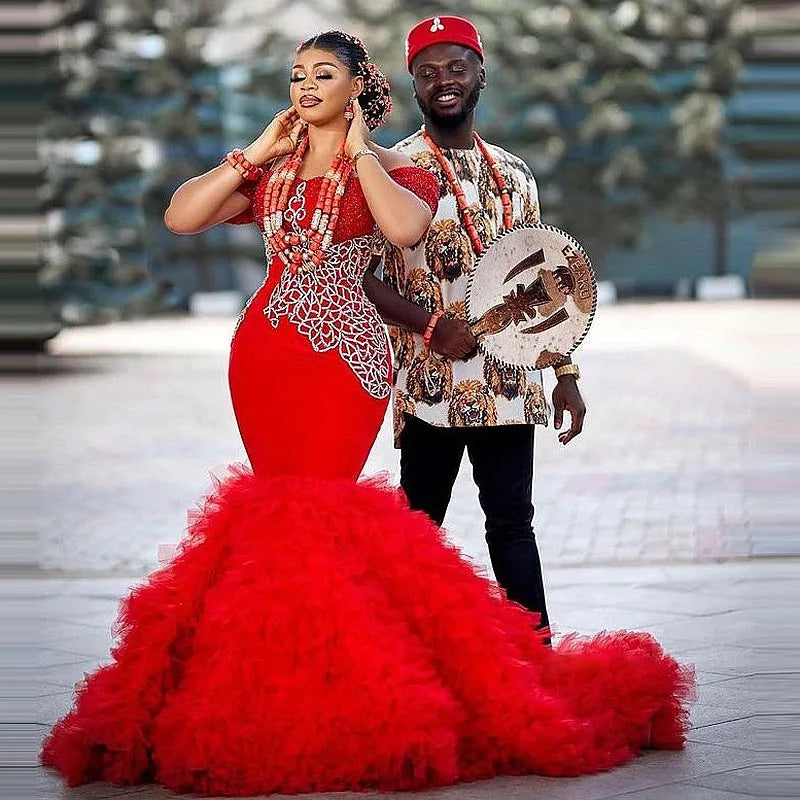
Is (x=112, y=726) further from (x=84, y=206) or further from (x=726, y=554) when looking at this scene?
(x=84, y=206)

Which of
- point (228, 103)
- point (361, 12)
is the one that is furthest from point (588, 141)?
point (228, 103)

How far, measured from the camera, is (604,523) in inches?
336

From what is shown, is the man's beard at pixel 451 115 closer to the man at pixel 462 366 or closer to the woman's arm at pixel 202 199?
the man at pixel 462 366

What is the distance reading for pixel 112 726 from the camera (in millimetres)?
3879

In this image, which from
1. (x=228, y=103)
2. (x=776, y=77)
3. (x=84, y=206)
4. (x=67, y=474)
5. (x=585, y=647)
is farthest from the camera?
(x=228, y=103)

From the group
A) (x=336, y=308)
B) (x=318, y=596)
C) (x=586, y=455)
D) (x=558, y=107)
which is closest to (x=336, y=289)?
(x=336, y=308)

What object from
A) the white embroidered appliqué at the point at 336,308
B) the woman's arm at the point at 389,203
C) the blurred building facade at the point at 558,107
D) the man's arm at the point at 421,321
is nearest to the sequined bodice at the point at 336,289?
the white embroidered appliqué at the point at 336,308

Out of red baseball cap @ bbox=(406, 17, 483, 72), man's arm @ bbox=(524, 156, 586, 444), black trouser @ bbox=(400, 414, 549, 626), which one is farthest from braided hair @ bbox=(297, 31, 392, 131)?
black trouser @ bbox=(400, 414, 549, 626)

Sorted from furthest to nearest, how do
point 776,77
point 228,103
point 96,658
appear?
point 228,103
point 96,658
point 776,77

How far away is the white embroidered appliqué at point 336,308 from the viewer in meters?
3.99

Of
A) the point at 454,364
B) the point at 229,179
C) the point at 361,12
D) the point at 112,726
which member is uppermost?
the point at 361,12

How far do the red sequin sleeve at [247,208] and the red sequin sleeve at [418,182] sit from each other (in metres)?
0.37

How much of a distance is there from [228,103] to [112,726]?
94.9 ft

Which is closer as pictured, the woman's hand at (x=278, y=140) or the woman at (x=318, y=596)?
the woman at (x=318, y=596)
